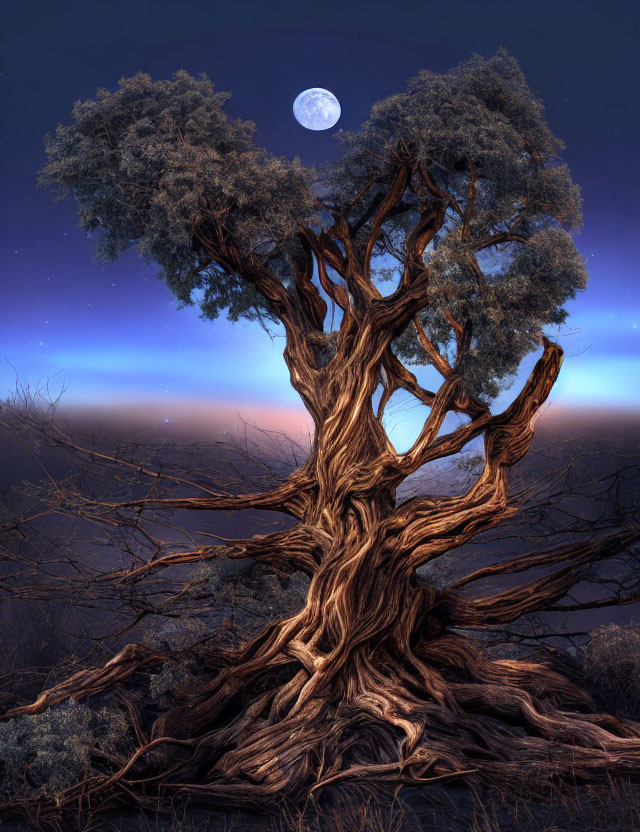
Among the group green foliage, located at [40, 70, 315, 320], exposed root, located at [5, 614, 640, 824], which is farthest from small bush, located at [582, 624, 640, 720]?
green foliage, located at [40, 70, 315, 320]

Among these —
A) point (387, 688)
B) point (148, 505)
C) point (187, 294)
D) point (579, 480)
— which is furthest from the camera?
point (187, 294)

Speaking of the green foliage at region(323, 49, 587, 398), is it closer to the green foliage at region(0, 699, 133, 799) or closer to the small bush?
the small bush

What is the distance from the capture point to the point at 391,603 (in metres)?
8.02

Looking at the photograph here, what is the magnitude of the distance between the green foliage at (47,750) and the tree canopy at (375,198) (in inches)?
211

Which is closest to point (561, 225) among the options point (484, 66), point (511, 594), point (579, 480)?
point (484, 66)

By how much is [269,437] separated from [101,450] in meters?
2.53

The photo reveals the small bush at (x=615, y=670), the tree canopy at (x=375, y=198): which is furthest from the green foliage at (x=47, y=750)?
the small bush at (x=615, y=670)

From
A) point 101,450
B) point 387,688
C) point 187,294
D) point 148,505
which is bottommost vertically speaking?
point 387,688

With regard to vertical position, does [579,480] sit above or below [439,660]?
above

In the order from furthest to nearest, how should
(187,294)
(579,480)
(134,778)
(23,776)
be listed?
1. (187,294)
2. (579,480)
3. (134,778)
4. (23,776)

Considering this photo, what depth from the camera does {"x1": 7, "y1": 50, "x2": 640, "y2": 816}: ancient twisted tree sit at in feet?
23.4

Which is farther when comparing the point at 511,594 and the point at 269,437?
the point at 269,437

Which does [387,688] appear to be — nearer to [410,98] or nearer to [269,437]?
[269,437]

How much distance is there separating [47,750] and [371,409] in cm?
506
